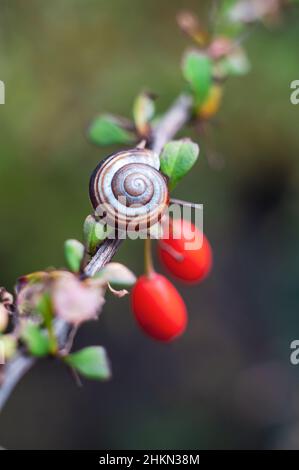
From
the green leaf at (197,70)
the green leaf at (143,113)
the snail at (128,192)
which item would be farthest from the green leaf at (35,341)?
the green leaf at (197,70)

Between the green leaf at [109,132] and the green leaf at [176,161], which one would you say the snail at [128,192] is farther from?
the green leaf at [109,132]

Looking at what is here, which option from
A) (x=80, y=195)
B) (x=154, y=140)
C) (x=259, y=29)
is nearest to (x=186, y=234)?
(x=154, y=140)

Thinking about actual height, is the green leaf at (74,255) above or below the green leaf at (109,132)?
below

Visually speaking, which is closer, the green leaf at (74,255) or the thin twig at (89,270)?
the thin twig at (89,270)

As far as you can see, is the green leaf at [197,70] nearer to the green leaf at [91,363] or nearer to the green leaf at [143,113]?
the green leaf at [143,113]

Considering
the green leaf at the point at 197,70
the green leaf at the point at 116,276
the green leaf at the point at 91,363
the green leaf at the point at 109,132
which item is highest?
the green leaf at the point at 197,70

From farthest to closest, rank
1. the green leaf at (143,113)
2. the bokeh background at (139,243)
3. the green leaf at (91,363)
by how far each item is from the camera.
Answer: the bokeh background at (139,243) < the green leaf at (143,113) < the green leaf at (91,363)

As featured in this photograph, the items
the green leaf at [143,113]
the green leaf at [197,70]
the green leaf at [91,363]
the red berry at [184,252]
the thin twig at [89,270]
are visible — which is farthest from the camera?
the green leaf at [197,70]
